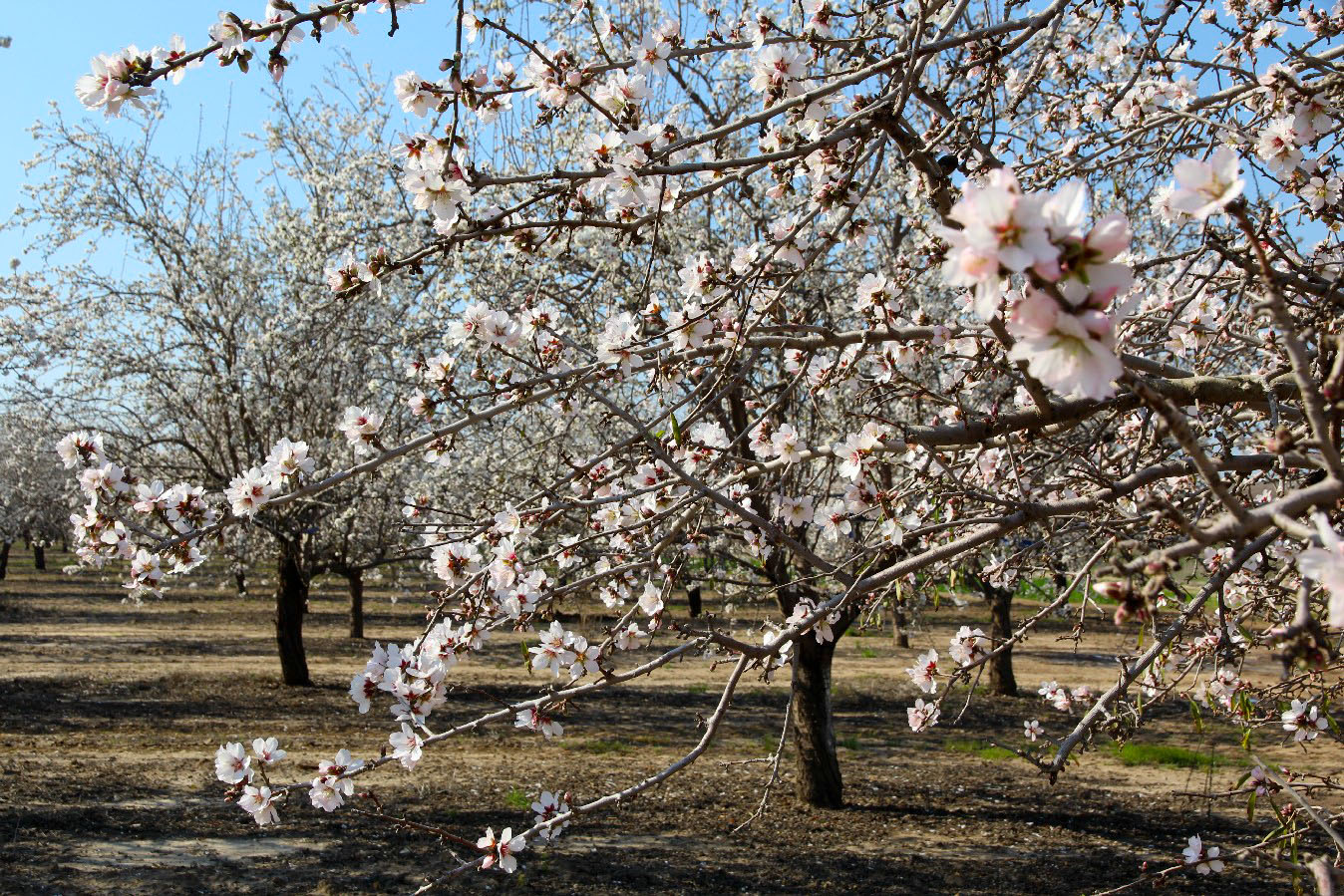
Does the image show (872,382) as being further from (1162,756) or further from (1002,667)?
(1002,667)

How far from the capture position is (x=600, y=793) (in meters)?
7.52

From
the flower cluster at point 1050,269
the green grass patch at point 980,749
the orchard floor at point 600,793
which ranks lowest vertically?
the green grass patch at point 980,749

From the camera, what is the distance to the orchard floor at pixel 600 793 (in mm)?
5801

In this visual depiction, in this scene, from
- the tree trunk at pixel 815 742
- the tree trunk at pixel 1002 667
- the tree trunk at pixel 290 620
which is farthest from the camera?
the tree trunk at pixel 1002 667

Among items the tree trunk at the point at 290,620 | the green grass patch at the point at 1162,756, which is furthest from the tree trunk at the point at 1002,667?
the tree trunk at the point at 290,620

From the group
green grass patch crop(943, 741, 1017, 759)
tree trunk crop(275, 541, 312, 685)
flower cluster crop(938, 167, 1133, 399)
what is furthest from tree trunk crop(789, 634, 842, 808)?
tree trunk crop(275, 541, 312, 685)

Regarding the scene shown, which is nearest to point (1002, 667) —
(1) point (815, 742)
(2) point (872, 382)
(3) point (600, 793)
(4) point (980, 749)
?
(4) point (980, 749)

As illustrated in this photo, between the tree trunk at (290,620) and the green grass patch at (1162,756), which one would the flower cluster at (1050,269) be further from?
the tree trunk at (290,620)

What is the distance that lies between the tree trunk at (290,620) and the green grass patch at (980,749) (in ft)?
25.3

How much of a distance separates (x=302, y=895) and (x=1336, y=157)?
18.8ft

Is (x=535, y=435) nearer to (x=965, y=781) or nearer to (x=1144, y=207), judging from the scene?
(x=965, y=781)

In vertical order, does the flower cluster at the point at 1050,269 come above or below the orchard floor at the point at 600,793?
above

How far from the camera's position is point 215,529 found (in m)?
2.49

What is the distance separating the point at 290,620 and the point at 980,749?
8134mm
